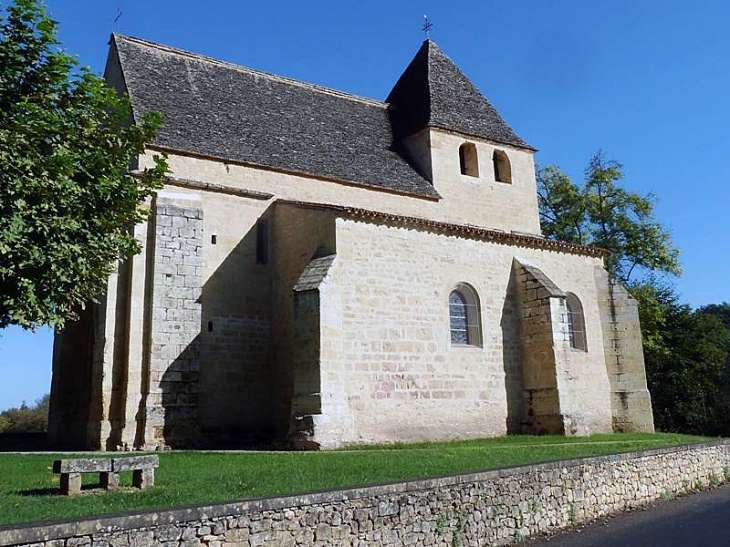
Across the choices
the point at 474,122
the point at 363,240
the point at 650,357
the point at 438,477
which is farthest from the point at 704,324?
the point at 438,477

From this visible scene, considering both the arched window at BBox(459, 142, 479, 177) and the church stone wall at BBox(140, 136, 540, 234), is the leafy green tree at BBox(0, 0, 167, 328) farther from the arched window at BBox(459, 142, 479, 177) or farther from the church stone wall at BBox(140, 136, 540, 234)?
the arched window at BBox(459, 142, 479, 177)

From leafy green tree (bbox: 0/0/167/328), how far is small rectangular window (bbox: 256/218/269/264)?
6.26 metres

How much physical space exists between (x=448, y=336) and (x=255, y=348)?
5.07 meters

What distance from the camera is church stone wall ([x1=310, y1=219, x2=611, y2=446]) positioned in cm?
1472

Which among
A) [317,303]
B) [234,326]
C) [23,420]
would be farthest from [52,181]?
[23,420]

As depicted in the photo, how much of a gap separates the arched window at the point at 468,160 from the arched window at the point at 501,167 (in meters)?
0.94

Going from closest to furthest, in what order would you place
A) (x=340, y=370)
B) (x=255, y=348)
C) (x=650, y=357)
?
1. (x=340, y=370)
2. (x=255, y=348)
3. (x=650, y=357)

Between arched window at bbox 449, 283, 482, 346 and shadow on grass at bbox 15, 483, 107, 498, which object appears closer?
shadow on grass at bbox 15, 483, 107, 498

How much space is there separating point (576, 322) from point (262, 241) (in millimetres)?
9949

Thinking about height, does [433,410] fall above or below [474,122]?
below

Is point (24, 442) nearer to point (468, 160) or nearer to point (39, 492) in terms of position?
point (39, 492)

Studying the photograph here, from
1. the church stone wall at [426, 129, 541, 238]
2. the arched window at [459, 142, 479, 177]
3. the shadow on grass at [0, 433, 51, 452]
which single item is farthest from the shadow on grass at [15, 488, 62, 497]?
the arched window at [459, 142, 479, 177]

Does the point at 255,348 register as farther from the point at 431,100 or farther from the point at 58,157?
the point at 431,100

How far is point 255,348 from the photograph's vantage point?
17016 mm
